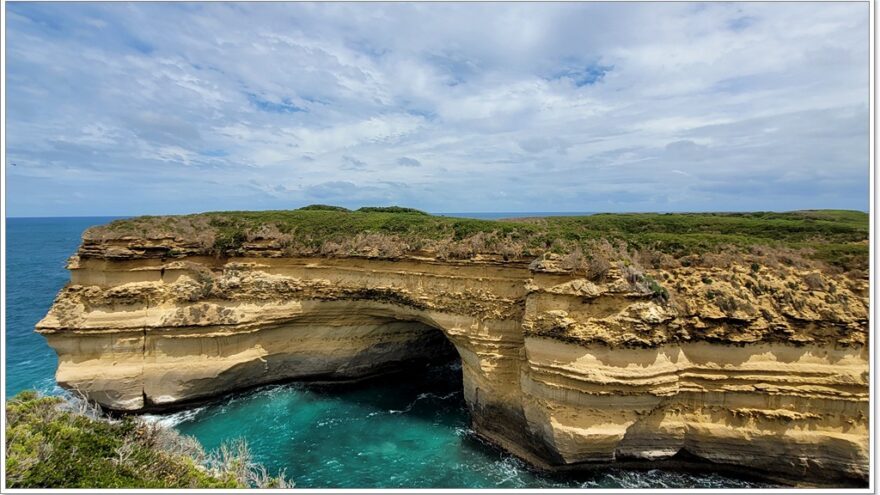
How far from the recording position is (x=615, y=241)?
2000cm

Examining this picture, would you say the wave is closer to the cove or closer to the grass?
the cove

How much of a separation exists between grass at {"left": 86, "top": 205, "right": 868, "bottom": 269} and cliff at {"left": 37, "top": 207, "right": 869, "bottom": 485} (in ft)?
0.40

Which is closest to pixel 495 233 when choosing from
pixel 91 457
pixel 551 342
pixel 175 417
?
pixel 551 342

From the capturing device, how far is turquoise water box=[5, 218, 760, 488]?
17.0m

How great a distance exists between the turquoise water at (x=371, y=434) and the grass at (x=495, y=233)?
824 centimetres

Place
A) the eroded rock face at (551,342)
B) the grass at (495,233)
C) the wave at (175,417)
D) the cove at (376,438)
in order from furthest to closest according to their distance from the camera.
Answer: the wave at (175,417), the grass at (495,233), the cove at (376,438), the eroded rock face at (551,342)

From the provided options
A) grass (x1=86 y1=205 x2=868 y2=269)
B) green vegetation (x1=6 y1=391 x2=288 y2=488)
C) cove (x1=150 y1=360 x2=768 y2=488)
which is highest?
grass (x1=86 y1=205 x2=868 y2=269)

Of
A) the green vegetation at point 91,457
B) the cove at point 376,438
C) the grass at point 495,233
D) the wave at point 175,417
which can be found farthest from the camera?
the wave at point 175,417

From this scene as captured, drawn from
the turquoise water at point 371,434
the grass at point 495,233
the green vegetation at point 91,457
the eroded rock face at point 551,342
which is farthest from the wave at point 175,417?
the grass at point 495,233

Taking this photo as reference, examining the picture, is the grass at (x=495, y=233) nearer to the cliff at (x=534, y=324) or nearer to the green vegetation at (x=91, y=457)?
the cliff at (x=534, y=324)

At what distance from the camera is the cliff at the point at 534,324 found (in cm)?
1606

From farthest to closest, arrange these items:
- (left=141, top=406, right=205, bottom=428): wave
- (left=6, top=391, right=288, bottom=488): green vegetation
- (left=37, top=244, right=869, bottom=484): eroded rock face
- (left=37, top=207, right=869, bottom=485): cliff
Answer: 1. (left=141, top=406, right=205, bottom=428): wave
2. (left=37, top=207, right=869, bottom=485): cliff
3. (left=37, top=244, right=869, bottom=484): eroded rock face
4. (left=6, top=391, right=288, bottom=488): green vegetation

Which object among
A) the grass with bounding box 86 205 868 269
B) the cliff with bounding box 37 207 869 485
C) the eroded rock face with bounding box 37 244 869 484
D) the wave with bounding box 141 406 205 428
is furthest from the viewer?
the wave with bounding box 141 406 205 428

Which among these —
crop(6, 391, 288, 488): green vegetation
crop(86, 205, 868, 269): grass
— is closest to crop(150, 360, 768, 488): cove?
crop(6, 391, 288, 488): green vegetation
